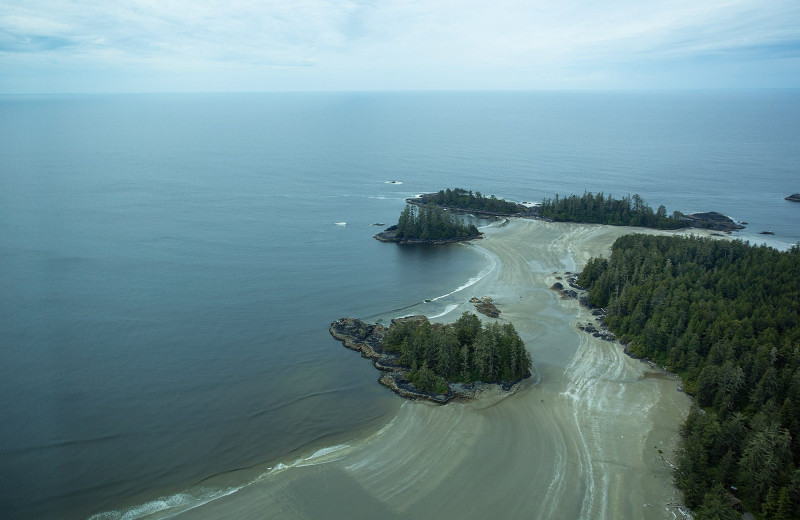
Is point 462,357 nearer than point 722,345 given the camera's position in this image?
No

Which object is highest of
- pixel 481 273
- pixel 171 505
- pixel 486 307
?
pixel 481 273

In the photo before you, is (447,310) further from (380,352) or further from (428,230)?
(428,230)

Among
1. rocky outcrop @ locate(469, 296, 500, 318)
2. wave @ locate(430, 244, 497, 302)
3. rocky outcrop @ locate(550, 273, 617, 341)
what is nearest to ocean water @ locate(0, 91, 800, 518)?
wave @ locate(430, 244, 497, 302)

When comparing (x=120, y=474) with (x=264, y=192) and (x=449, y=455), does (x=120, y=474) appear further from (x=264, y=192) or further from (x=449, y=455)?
(x=264, y=192)

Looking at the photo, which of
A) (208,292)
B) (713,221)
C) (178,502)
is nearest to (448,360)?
(178,502)

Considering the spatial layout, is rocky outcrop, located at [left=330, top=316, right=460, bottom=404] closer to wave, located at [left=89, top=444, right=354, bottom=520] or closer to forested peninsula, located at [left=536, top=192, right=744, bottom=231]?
wave, located at [left=89, top=444, right=354, bottom=520]

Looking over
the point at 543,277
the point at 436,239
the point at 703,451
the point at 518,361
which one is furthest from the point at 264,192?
the point at 703,451

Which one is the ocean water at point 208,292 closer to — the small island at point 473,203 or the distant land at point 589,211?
the distant land at point 589,211
